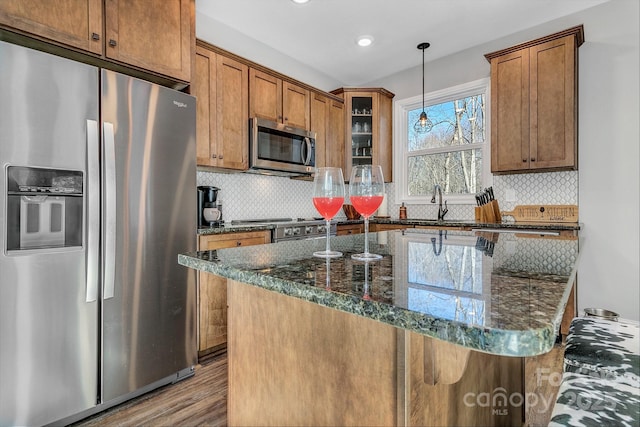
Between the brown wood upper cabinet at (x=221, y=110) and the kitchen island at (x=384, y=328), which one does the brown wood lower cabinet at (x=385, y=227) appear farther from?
the kitchen island at (x=384, y=328)

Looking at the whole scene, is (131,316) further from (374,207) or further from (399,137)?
(399,137)

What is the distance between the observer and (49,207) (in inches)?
61.3

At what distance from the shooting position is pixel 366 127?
414cm

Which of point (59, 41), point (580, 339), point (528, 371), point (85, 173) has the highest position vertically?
point (59, 41)

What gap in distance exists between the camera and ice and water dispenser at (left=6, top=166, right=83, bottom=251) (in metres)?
1.46

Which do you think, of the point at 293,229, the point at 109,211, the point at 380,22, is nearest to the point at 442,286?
the point at 109,211

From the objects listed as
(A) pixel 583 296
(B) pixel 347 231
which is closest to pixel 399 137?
(B) pixel 347 231

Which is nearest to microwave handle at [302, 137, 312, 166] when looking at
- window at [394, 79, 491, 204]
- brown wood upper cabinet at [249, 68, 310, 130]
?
brown wood upper cabinet at [249, 68, 310, 130]

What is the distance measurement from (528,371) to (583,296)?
1.43 m

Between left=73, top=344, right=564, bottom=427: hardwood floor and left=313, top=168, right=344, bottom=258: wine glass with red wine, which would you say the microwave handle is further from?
left=313, top=168, right=344, bottom=258: wine glass with red wine

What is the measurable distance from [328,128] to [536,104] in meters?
2.10

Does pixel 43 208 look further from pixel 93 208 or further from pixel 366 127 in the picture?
pixel 366 127

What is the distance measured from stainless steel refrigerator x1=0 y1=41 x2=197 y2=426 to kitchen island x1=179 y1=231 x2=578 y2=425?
3.83 feet

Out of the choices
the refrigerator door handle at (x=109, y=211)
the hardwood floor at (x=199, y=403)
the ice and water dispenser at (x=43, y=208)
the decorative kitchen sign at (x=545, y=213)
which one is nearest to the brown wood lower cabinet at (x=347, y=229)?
the decorative kitchen sign at (x=545, y=213)
